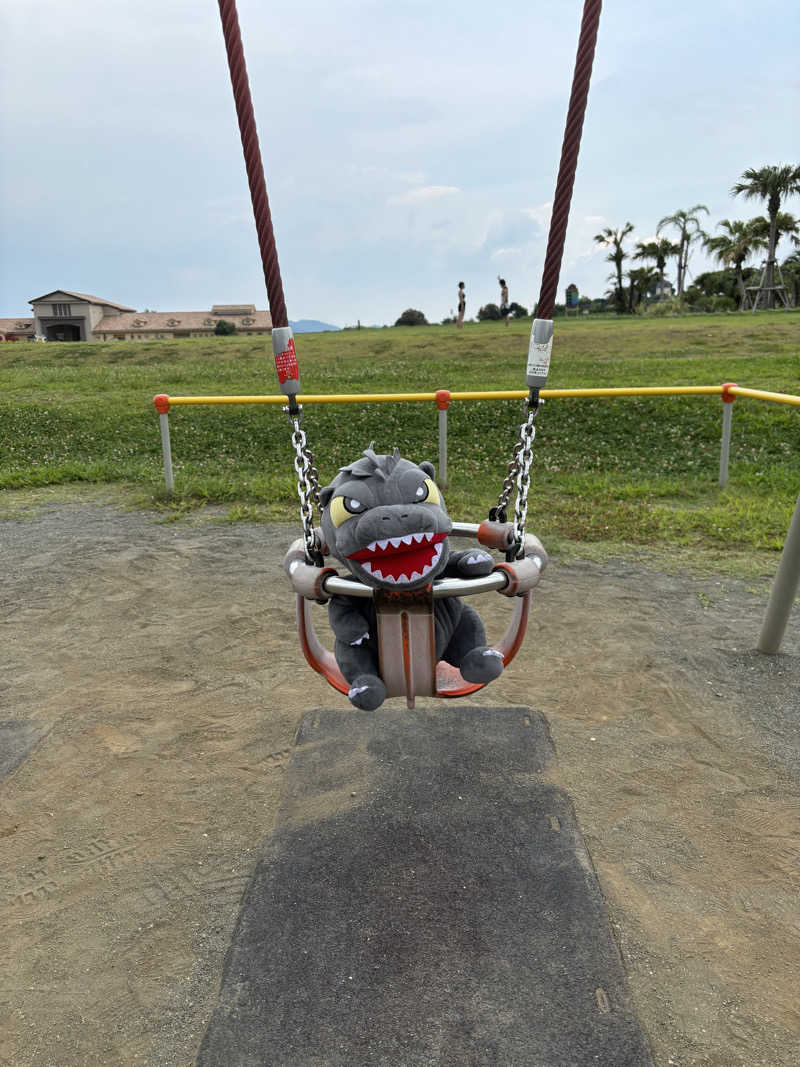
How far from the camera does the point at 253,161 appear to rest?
249 centimetres

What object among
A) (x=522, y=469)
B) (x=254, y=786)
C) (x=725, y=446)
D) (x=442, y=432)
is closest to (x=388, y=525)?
(x=522, y=469)

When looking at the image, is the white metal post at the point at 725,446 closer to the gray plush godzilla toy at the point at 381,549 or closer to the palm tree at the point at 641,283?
the gray plush godzilla toy at the point at 381,549

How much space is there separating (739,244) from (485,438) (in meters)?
37.6

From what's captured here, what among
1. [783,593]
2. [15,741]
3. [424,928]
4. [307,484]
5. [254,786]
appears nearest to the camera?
[424,928]

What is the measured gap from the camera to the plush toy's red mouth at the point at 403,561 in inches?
96.9

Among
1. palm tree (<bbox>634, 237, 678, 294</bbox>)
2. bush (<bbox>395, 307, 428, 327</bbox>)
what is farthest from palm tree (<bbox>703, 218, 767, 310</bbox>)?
bush (<bbox>395, 307, 428, 327</bbox>)

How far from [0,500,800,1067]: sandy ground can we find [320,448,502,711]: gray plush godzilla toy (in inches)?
33.1

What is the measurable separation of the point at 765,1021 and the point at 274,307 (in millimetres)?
2628

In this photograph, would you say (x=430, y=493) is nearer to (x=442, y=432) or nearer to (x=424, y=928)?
(x=424, y=928)

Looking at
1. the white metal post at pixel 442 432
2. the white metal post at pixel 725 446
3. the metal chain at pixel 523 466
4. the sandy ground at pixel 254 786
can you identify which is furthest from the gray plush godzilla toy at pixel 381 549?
the white metal post at pixel 725 446

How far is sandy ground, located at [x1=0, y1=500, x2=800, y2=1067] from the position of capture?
2.28 m

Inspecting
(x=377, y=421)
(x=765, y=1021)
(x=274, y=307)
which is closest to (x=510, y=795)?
(x=765, y=1021)

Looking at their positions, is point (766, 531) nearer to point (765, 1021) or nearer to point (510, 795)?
point (510, 795)

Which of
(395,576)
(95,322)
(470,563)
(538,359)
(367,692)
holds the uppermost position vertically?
(538,359)
